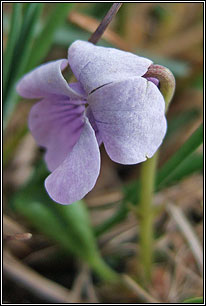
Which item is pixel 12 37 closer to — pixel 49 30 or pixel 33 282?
pixel 49 30

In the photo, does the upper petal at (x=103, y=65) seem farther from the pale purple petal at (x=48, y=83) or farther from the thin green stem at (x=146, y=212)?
the thin green stem at (x=146, y=212)

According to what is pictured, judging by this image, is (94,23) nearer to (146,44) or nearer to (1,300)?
(146,44)

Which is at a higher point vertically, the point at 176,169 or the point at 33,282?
the point at 176,169

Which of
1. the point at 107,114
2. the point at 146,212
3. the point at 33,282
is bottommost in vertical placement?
the point at 33,282

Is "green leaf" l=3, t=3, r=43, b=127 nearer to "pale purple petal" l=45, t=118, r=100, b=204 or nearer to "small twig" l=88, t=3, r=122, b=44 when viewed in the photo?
"small twig" l=88, t=3, r=122, b=44

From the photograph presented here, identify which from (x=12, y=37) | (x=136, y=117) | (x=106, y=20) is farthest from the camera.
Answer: (x=12, y=37)

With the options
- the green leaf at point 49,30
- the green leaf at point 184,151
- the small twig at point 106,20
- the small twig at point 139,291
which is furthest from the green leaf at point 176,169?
the green leaf at point 49,30

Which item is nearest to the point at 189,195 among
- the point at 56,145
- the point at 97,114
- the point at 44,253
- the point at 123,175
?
the point at 123,175

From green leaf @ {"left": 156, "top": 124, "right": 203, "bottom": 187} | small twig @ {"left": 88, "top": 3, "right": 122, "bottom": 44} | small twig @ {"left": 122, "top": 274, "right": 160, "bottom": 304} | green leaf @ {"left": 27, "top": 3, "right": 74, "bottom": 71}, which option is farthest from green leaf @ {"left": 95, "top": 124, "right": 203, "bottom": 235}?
green leaf @ {"left": 27, "top": 3, "right": 74, "bottom": 71}

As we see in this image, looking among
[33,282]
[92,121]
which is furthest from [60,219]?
[92,121]
